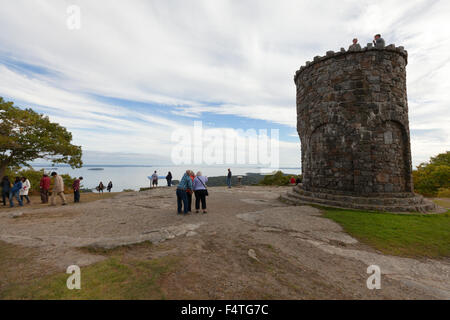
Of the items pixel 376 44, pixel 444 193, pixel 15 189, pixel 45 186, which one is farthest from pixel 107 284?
pixel 444 193

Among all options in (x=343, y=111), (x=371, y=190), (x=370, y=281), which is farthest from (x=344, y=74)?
(x=370, y=281)

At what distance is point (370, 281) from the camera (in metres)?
3.14

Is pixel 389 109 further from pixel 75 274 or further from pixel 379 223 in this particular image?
pixel 75 274

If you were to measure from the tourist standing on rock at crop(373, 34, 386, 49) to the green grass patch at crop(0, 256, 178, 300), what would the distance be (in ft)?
42.0

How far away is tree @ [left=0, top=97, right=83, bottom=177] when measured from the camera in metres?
11.8

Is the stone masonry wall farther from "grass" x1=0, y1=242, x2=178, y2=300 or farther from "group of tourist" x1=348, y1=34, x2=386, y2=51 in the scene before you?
"grass" x1=0, y1=242, x2=178, y2=300

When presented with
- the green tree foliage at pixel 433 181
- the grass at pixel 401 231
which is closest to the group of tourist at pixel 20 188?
the grass at pixel 401 231

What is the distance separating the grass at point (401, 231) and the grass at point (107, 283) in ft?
17.1

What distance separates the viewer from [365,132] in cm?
893

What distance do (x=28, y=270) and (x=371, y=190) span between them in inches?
463

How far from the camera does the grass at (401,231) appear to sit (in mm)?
4562

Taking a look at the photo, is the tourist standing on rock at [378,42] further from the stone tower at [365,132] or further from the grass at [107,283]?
the grass at [107,283]

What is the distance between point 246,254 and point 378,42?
1196cm
